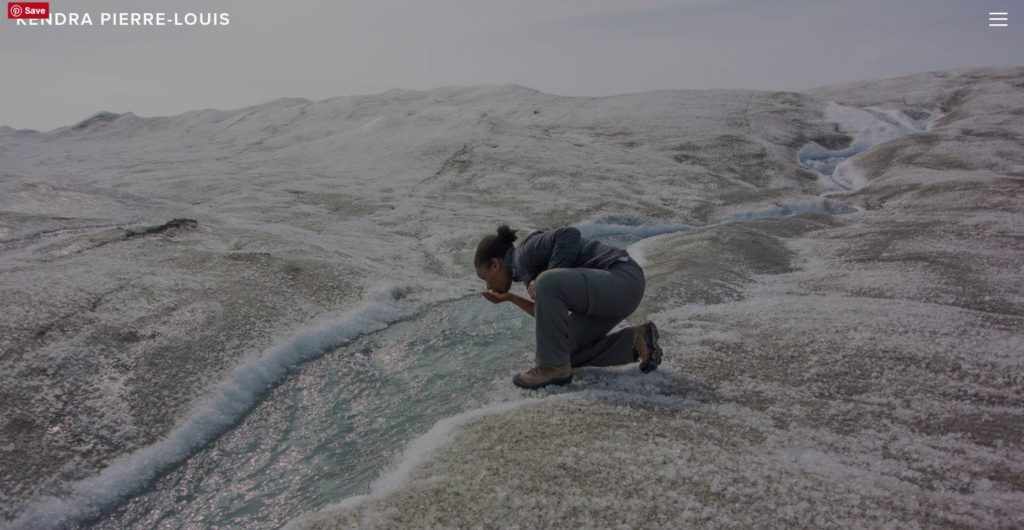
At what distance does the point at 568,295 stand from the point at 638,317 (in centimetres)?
253

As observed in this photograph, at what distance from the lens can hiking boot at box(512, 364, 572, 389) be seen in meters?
5.28

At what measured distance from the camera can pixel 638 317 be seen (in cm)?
741

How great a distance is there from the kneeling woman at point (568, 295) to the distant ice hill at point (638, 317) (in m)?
0.27

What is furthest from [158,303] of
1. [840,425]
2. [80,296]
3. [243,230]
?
[840,425]

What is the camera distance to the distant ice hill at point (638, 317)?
3916 millimetres

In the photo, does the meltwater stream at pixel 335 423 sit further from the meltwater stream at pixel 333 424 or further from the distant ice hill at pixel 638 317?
the distant ice hill at pixel 638 317

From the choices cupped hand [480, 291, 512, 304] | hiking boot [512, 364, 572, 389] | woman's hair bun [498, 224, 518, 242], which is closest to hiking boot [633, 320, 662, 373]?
hiking boot [512, 364, 572, 389]

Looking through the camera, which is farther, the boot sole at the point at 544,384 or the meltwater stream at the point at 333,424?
the boot sole at the point at 544,384

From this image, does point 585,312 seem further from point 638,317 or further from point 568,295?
point 638,317

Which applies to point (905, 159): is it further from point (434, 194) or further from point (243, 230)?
point (243, 230)

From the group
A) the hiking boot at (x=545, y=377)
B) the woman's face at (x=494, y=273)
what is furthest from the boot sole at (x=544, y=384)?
the woman's face at (x=494, y=273)

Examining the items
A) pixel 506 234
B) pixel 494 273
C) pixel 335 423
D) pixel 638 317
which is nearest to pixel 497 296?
pixel 494 273

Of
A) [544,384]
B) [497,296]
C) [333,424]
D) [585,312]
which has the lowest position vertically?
[333,424]

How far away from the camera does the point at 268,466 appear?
479 centimetres
